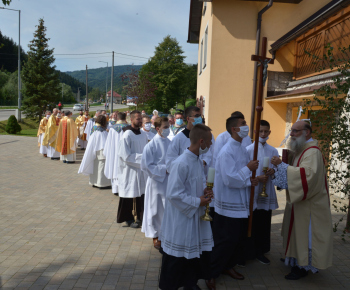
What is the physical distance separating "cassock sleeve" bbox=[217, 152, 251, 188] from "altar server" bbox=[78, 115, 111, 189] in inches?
226

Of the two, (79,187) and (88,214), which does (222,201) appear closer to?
(88,214)

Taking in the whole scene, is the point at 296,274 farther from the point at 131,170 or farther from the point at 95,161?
the point at 95,161

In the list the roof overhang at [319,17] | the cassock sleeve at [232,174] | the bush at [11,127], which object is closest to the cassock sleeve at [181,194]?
the cassock sleeve at [232,174]

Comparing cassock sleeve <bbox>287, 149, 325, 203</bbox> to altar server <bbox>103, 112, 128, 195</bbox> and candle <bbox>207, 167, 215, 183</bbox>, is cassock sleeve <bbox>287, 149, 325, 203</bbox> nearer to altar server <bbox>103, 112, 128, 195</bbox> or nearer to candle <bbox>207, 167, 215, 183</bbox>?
candle <bbox>207, 167, 215, 183</bbox>

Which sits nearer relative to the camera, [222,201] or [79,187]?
[222,201]

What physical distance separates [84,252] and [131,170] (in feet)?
5.43

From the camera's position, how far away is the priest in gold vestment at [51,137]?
47.2ft

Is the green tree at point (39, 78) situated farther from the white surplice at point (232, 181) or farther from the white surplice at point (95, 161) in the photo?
the white surplice at point (232, 181)

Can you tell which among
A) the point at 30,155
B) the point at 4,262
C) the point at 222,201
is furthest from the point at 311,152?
the point at 30,155

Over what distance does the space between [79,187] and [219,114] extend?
19.8 ft

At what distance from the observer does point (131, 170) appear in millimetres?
6117

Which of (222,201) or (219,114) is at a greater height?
(219,114)

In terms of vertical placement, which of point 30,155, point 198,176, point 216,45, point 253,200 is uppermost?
point 216,45

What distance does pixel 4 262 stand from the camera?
186 inches
